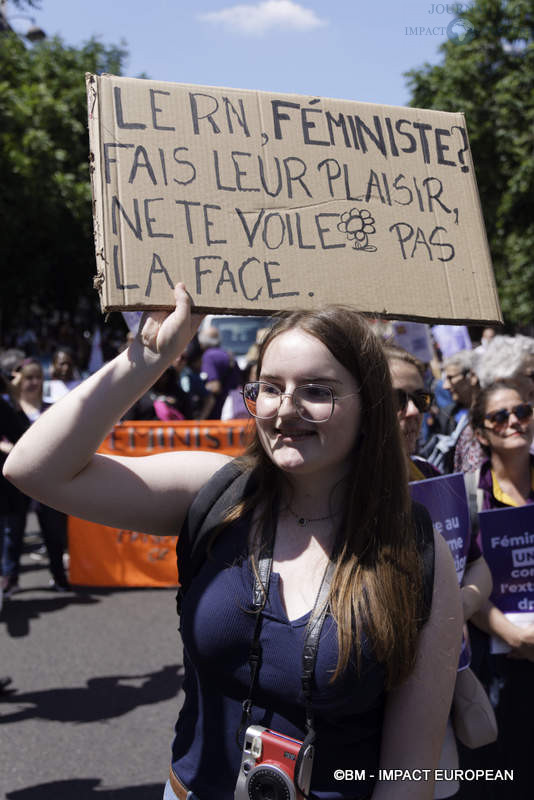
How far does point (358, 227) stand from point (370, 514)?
0.66 metres

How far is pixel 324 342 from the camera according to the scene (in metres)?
1.71

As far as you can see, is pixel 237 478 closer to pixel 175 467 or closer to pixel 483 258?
pixel 175 467

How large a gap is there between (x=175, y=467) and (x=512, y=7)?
23856 mm

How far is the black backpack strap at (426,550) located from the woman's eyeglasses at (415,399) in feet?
3.07

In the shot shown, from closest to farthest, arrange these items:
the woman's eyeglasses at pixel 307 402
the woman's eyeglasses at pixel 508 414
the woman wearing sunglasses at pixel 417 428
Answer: the woman's eyeglasses at pixel 307 402
the woman wearing sunglasses at pixel 417 428
the woman's eyeglasses at pixel 508 414

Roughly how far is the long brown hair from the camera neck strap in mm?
26

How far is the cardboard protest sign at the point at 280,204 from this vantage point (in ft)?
5.71

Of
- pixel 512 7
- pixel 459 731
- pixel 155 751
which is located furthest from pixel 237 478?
pixel 512 7

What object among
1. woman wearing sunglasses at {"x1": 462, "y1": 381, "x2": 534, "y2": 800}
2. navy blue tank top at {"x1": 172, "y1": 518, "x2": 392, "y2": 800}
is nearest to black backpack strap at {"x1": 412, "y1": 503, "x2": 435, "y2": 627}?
navy blue tank top at {"x1": 172, "y1": 518, "x2": 392, "y2": 800}

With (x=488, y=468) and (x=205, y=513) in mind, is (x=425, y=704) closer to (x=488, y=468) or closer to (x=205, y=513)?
(x=205, y=513)

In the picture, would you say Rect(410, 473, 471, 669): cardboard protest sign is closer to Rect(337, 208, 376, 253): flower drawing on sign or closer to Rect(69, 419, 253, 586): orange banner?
Rect(337, 208, 376, 253): flower drawing on sign

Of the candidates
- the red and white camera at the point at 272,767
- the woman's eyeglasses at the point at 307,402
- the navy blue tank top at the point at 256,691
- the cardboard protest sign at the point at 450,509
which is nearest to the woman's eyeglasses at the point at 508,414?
the cardboard protest sign at the point at 450,509

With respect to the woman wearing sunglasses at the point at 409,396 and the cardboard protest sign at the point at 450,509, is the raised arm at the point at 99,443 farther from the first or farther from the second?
the woman wearing sunglasses at the point at 409,396

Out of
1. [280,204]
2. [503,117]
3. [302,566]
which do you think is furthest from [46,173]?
[302,566]
